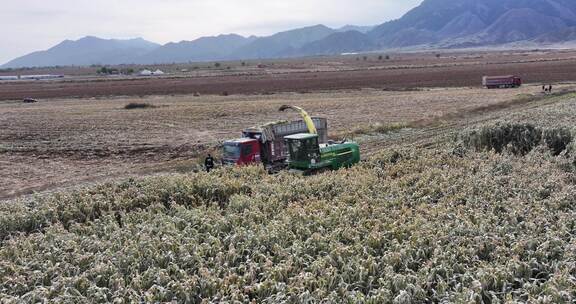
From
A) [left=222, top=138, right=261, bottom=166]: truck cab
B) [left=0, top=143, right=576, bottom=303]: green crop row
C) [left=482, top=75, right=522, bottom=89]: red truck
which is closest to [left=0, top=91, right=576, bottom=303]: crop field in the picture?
[left=0, top=143, right=576, bottom=303]: green crop row

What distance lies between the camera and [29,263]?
1106cm

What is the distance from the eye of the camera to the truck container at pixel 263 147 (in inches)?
967

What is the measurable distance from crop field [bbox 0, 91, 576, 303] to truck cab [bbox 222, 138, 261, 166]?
6716mm

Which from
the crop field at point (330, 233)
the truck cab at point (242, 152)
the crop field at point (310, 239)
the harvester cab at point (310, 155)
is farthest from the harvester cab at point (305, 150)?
the crop field at point (310, 239)

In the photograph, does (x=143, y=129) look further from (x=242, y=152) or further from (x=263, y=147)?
(x=242, y=152)

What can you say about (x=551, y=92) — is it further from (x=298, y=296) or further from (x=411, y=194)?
(x=298, y=296)

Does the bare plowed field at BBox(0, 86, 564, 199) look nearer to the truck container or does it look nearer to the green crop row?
the truck container

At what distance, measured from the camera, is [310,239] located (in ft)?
38.1

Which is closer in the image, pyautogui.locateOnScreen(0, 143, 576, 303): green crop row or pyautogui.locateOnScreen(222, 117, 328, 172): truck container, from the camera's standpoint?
pyautogui.locateOnScreen(0, 143, 576, 303): green crop row

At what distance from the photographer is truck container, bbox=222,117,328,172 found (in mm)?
24562

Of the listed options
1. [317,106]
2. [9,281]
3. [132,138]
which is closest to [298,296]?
[9,281]

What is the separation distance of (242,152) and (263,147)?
5.11 feet

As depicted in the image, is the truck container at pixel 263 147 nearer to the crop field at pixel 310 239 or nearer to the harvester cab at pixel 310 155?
the harvester cab at pixel 310 155

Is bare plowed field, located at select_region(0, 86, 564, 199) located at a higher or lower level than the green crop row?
lower
